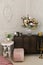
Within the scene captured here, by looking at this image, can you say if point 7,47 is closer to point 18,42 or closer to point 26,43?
point 18,42

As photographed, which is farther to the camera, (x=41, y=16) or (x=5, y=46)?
(x=41, y=16)

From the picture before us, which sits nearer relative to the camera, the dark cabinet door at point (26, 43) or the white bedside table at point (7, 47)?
the white bedside table at point (7, 47)

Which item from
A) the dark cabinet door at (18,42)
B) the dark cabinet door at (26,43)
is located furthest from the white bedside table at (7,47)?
the dark cabinet door at (26,43)

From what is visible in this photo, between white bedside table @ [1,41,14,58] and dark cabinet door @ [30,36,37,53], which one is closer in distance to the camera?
white bedside table @ [1,41,14,58]

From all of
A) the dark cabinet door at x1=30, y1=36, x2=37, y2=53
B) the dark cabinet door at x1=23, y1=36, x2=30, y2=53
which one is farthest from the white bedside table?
Answer: the dark cabinet door at x1=30, y1=36, x2=37, y2=53

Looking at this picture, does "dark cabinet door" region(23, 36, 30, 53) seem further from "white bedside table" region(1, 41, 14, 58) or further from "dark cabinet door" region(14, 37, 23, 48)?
"white bedside table" region(1, 41, 14, 58)

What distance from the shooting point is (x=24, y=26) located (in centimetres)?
357

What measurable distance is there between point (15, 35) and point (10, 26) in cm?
21

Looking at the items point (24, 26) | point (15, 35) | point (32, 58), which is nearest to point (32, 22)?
point (24, 26)

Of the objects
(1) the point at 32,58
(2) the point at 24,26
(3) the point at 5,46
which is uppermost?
(2) the point at 24,26

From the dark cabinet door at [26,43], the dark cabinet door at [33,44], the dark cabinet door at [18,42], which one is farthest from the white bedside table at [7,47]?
the dark cabinet door at [33,44]

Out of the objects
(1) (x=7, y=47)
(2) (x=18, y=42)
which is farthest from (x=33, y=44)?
(1) (x=7, y=47)

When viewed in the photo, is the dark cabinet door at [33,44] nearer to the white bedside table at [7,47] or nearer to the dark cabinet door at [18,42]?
the dark cabinet door at [18,42]

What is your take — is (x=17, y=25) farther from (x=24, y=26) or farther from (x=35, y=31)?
(x=35, y=31)
